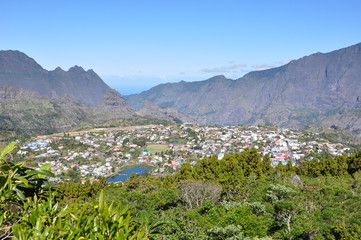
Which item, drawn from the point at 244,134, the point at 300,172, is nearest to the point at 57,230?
the point at 300,172

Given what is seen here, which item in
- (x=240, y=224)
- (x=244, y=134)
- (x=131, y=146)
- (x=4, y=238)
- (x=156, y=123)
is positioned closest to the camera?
(x=4, y=238)

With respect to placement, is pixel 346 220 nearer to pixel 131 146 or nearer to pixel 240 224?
pixel 240 224

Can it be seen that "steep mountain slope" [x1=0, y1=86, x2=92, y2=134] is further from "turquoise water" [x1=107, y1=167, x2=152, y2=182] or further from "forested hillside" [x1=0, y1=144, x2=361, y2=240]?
"forested hillside" [x1=0, y1=144, x2=361, y2=240]

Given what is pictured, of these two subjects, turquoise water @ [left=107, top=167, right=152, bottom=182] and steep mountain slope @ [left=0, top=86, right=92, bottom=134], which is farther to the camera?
steep mountain slope @ [left=0, top=86, right=92, bottom=134]

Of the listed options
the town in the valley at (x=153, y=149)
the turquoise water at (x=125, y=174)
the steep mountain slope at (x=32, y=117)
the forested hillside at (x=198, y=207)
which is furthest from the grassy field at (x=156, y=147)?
the steep mountain slope at (x=32, y=117)

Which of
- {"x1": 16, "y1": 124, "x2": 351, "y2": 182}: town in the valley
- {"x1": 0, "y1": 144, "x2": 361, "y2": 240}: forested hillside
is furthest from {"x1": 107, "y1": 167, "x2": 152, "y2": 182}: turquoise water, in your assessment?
{"x1": 0, "y1": 144, "x2": 361, "y2": 240}: forested hillside

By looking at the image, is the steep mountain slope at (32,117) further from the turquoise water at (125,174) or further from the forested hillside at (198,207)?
the forested hillside at (198,207)

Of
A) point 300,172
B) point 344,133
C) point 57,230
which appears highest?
point 57,230

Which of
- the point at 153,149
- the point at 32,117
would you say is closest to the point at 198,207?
the point at 153,149

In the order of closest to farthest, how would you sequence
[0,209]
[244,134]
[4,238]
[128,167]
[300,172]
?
[4,238] → [0,209] → [300,172] → [128,167] → [244,134]
